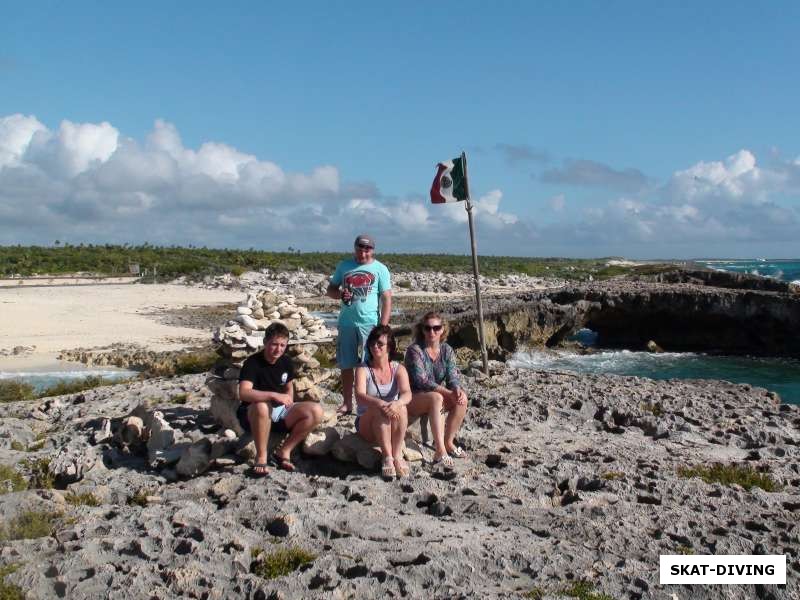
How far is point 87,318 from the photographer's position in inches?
1315

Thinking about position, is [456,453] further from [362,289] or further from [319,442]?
[362,289]

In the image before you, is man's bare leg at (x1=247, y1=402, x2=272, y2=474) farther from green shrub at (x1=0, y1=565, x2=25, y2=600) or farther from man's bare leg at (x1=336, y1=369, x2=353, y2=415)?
green shrub at (x1=0, y1=565, x2=25, y2=600)

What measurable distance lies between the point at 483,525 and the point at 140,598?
290 centimetres

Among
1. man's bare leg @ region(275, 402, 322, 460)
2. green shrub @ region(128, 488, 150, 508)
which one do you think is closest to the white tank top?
man's bare leg @ region(275, 402, 322, 460)

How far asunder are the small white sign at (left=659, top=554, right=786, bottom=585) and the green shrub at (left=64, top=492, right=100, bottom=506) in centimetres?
542

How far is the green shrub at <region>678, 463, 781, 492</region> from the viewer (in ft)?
25.2

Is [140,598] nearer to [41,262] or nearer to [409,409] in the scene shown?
[409,409]

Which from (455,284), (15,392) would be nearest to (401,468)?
(15,392)

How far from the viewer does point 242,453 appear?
7.70m

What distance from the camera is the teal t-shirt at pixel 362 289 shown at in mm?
8664

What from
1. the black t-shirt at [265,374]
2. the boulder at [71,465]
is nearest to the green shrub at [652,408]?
the black t-shirt at [265,374]

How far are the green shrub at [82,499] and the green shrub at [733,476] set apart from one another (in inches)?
254

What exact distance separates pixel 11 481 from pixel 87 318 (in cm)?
2801

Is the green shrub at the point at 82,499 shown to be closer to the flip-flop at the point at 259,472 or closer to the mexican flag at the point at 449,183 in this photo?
the flip-flop at the point at 259,472
